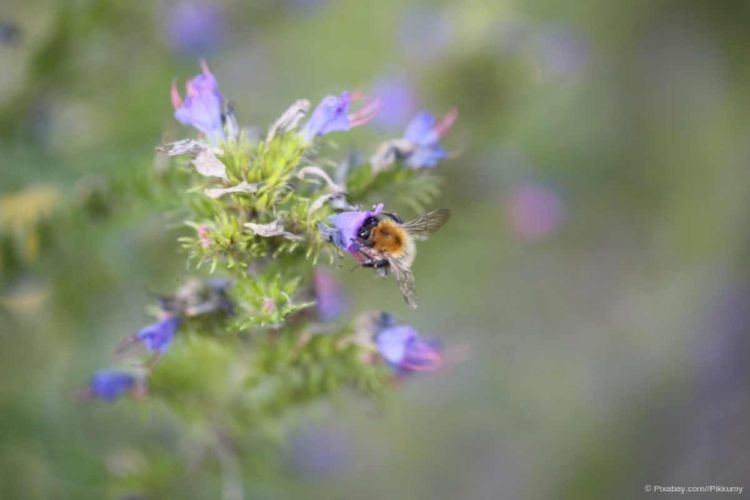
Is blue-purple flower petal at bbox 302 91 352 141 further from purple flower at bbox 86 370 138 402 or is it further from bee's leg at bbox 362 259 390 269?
purple flower at bbox 86 370 138 402

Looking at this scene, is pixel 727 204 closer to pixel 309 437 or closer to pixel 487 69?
pixel 487 69

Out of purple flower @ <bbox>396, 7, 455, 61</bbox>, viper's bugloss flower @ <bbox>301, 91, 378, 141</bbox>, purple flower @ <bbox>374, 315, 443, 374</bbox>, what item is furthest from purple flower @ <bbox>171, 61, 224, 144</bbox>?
purple flower @ <bbox>396, 7, 455, 61</bbox>

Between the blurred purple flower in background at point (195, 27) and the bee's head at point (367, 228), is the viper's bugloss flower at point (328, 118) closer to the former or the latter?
the bee's head at point (367, 228)

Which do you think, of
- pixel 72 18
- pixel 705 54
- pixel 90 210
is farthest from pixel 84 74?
pixel 705 54

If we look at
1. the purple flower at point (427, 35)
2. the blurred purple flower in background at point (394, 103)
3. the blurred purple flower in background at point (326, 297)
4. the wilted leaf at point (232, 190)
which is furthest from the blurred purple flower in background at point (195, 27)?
the wilted leaf at point (232, 190)

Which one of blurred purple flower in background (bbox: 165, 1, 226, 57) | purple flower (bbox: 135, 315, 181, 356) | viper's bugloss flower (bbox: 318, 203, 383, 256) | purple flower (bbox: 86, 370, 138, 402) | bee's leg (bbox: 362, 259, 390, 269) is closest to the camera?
viper's bugloss flower (bbox: 318, 203, 383, 256)

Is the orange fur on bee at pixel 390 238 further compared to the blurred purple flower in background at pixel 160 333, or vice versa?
the blurred purple flower in background at pixel 160 333

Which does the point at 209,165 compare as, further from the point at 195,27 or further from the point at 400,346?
the point at 195,27
